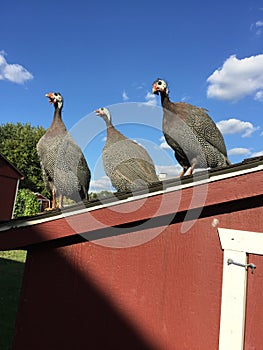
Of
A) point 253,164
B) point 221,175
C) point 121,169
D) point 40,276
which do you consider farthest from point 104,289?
point 121,169

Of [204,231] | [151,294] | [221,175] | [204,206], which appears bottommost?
[151,294]

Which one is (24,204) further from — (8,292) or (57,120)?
(57,120)

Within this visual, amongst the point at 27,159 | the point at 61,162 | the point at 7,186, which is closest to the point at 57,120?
the point at 61,162

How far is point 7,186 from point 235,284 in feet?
61.1

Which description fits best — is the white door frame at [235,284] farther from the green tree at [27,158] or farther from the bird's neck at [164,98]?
the green tree at [27,158]

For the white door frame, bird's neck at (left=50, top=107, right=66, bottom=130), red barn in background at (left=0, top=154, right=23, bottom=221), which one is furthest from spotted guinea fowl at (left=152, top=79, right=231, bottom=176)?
red barn in background at (left=0, top=154, right=23, bottom=221)

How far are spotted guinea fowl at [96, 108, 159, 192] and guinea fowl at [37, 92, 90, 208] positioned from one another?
2.47ft

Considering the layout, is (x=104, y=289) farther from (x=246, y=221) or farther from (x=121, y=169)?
(x=121, y=169)

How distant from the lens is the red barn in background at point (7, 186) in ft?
61.7

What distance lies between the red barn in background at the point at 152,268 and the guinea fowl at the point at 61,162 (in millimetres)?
2367

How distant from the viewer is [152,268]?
8.64 ft

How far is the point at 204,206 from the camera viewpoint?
2490 millimetres

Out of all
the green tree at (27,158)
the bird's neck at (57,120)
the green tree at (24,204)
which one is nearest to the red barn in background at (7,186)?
the green tree at (24,204)

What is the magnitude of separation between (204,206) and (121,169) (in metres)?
2.23
